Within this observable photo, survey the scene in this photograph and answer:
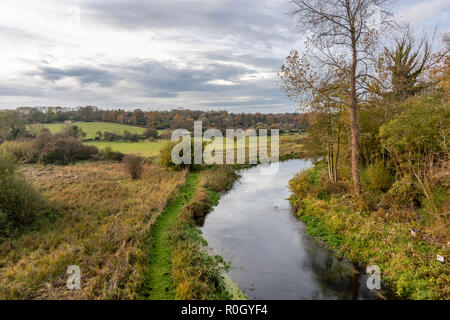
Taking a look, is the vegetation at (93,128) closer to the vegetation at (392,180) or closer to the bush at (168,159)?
the bush at (168,159)

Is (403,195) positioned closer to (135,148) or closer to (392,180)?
(392,180)

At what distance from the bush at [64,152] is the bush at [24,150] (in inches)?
42.6

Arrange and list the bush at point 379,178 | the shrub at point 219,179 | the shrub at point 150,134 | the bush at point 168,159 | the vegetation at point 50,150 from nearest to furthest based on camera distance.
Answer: the bush at point 379,178, the shrub at point 219,179, the bush at point 168,159, the vegetation at point 50,150, the shrub at point 150,134

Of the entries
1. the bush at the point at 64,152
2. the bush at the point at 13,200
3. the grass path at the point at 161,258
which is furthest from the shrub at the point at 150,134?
the bush at the point at 13,200

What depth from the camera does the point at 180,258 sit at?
920 centimetres

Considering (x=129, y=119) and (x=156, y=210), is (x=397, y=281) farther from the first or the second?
(x=129, y=119)

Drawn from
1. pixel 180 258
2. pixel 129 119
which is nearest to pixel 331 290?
pixel 180 258

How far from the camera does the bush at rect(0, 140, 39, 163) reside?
31.5 m

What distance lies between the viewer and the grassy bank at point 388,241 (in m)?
7.79

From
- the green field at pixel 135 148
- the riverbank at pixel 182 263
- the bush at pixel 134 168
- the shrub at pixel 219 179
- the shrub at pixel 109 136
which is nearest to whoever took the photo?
the riverbank at pixel 182 263

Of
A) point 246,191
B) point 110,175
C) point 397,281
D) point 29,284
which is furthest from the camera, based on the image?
point 110,175
